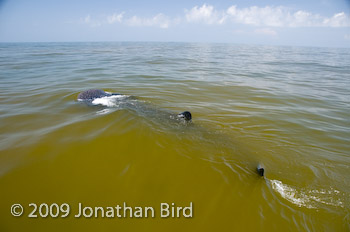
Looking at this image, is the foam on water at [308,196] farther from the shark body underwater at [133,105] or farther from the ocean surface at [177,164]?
the shark body underwater at [133,105]

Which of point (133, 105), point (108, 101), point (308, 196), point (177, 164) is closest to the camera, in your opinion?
point (308, 196)

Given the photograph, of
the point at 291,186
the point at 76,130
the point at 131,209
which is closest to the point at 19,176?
the point at 76,130

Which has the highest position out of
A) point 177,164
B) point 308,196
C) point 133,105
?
point 133,105

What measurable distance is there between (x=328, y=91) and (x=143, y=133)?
10.2m

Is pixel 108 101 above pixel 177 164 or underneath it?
above

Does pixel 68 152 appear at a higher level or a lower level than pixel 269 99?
lower

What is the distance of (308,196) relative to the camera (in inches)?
110

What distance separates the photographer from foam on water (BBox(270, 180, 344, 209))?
268cm

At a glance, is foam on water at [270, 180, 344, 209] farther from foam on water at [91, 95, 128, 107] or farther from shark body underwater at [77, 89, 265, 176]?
foam on water at [91, 95, 128, 107]

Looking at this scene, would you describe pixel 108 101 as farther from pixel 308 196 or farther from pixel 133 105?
pixel 308 196

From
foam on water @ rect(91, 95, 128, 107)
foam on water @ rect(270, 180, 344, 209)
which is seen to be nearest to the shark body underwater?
foam on water @ rect(91, 95, 128, 107)

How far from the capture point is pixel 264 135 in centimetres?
473

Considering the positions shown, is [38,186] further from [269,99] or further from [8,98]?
[269,99]

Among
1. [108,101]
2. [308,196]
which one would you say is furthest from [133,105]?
[308,196]
